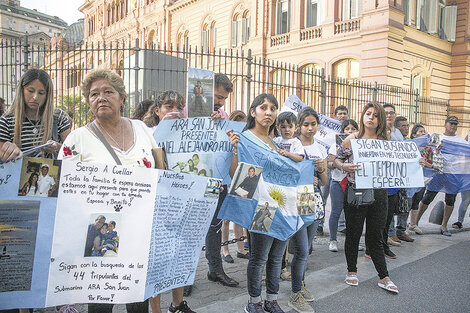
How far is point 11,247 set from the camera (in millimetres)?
2227

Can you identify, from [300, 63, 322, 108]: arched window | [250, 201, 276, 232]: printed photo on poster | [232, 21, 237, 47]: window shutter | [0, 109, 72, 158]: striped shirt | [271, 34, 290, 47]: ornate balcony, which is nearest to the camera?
[0, 109, 72, 158]: striped shirt

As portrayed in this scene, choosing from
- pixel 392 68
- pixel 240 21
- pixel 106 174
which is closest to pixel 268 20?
pixel 240 21

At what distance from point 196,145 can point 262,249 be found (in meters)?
1.23

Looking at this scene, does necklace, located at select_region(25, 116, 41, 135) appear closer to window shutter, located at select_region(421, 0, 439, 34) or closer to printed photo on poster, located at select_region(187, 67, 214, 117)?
printed photo on poster, located at select_region(187, 67, 214, 117)

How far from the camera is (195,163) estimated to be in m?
3.84

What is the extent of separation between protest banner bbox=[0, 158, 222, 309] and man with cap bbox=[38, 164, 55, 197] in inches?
1.3

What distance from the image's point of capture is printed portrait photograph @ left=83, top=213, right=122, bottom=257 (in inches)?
89.4

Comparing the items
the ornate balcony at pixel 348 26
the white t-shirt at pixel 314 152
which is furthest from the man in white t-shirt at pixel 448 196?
the ornate balcony at pixel 348 26

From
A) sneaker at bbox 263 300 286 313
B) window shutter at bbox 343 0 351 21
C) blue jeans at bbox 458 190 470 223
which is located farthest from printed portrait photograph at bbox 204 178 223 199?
window shutter at bbox 343 0 351 21

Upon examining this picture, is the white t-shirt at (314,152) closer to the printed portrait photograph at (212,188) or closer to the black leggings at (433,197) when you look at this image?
the printed portrait photograph at (212,188)

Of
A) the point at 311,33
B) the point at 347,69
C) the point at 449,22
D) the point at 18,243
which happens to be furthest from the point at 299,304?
the point at 449,22

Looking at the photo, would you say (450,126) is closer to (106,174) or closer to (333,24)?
(106,174)

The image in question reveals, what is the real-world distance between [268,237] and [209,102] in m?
1.60

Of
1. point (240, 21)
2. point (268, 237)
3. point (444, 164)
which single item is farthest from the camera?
point (240, 21)
